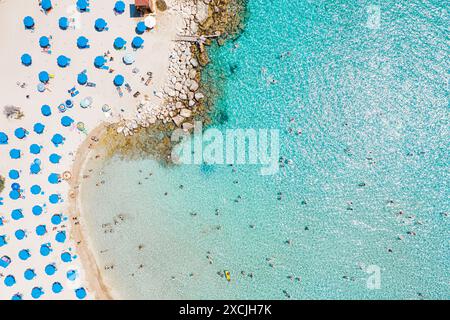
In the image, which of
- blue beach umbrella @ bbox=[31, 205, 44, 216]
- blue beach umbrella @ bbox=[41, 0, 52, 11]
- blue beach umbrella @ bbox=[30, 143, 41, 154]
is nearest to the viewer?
blue beach umbrella @ bbox=[41, 0, 52, 11]

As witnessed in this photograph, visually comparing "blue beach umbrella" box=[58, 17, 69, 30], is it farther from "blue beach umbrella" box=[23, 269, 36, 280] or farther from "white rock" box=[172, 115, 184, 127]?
"blue beach umbrella" box=[23, 269, 36, 280]

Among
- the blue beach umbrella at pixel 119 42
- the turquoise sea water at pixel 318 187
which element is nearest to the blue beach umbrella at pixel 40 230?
the turquoise sea water at pixel 318 187

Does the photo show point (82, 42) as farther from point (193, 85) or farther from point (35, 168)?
point (35, 168)

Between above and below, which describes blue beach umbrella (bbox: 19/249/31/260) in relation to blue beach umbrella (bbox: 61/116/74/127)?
below

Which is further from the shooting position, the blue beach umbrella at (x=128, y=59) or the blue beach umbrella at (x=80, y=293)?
the blue beach umbrella at (x=80, y=293)

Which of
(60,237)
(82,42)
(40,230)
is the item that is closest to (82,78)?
(82,42)

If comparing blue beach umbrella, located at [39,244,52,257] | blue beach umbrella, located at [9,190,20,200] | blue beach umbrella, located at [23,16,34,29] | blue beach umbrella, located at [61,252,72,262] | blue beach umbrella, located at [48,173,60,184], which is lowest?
blue beach umbrella, located at [61,252,72,262]

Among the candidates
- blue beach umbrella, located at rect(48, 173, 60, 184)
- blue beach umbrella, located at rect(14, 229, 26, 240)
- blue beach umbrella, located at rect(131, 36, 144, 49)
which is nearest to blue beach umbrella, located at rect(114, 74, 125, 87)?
blue beach umbrella, located at rect(131, 36, 144, 49)

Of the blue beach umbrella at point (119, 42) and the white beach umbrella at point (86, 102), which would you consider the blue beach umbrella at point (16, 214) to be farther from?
the blue beach umbrella at point (119, 42)
